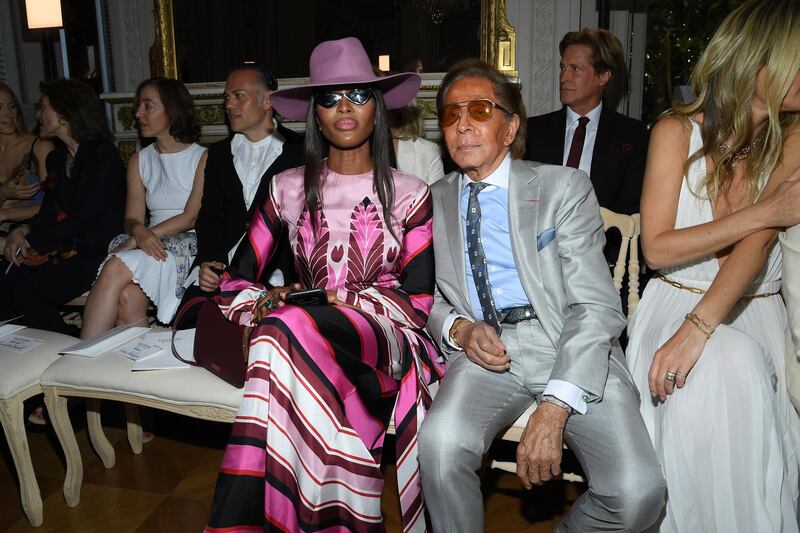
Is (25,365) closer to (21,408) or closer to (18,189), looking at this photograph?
(21,408)

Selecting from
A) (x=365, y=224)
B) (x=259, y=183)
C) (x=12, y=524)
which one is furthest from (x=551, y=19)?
(x=12, y=524)

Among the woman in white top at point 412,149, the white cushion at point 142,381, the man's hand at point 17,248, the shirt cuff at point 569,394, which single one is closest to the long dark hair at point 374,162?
the white cushion at point 142,381

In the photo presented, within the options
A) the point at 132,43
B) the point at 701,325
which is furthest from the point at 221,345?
the point at 132,43

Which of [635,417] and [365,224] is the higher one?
[365,224]

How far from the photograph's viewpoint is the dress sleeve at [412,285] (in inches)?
93.0

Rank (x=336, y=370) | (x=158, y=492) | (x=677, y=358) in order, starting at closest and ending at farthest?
A: (x=677, y=358), (x=336, y=370), (x=158, y=492)

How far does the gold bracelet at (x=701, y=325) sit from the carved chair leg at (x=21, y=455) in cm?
244

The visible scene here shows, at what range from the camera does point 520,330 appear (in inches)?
84.0

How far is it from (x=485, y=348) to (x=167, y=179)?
8.50ft

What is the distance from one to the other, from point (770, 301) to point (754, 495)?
2.10 feet

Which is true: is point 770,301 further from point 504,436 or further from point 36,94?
point 36,94

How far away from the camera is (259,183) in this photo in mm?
3555

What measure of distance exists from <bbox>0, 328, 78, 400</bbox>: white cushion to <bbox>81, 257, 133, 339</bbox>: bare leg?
1.69ft

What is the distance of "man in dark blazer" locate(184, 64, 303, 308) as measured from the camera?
3516 millimetres
